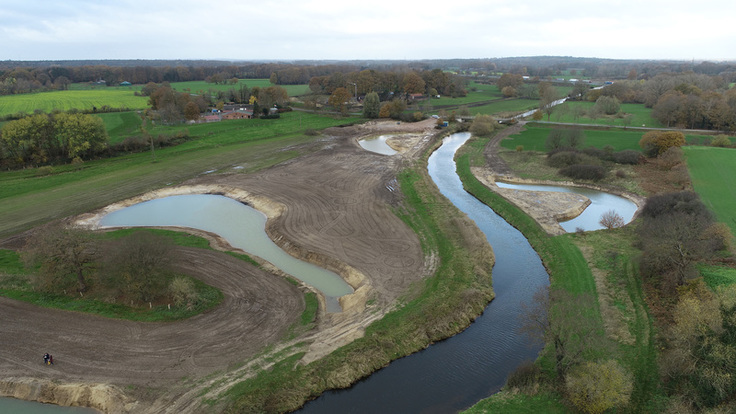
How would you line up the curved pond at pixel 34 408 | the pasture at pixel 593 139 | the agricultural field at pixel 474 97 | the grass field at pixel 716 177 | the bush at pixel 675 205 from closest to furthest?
the curved pond at pixel 34 408, the bush at pixel 675 205, the grass field at pixel 716 177, the pasture at pixel 593 139, the agricultural field at pixel 474 97

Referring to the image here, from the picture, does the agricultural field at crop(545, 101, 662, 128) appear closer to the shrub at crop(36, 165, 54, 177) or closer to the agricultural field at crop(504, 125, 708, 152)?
the agricultural field at crop(504, 125, 708, 152)

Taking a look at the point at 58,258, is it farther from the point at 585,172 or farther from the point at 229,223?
the point at 585,172

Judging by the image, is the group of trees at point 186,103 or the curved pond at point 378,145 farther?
the group of trees at point 186,103

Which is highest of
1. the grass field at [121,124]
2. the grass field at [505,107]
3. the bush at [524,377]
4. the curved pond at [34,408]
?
the grass field at [505,107]

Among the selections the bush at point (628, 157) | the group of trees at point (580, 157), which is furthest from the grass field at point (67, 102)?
the bush at point (628, 157)

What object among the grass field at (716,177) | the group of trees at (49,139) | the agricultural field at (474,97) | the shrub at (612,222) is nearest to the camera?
the shrub at (612,222)

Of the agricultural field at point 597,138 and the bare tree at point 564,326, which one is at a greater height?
the agricultural field at point 597,138

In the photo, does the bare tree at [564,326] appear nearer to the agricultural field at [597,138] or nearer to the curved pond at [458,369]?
the curved pond at [458,369]

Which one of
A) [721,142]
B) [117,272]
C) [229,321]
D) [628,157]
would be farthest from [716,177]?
[117,272]
